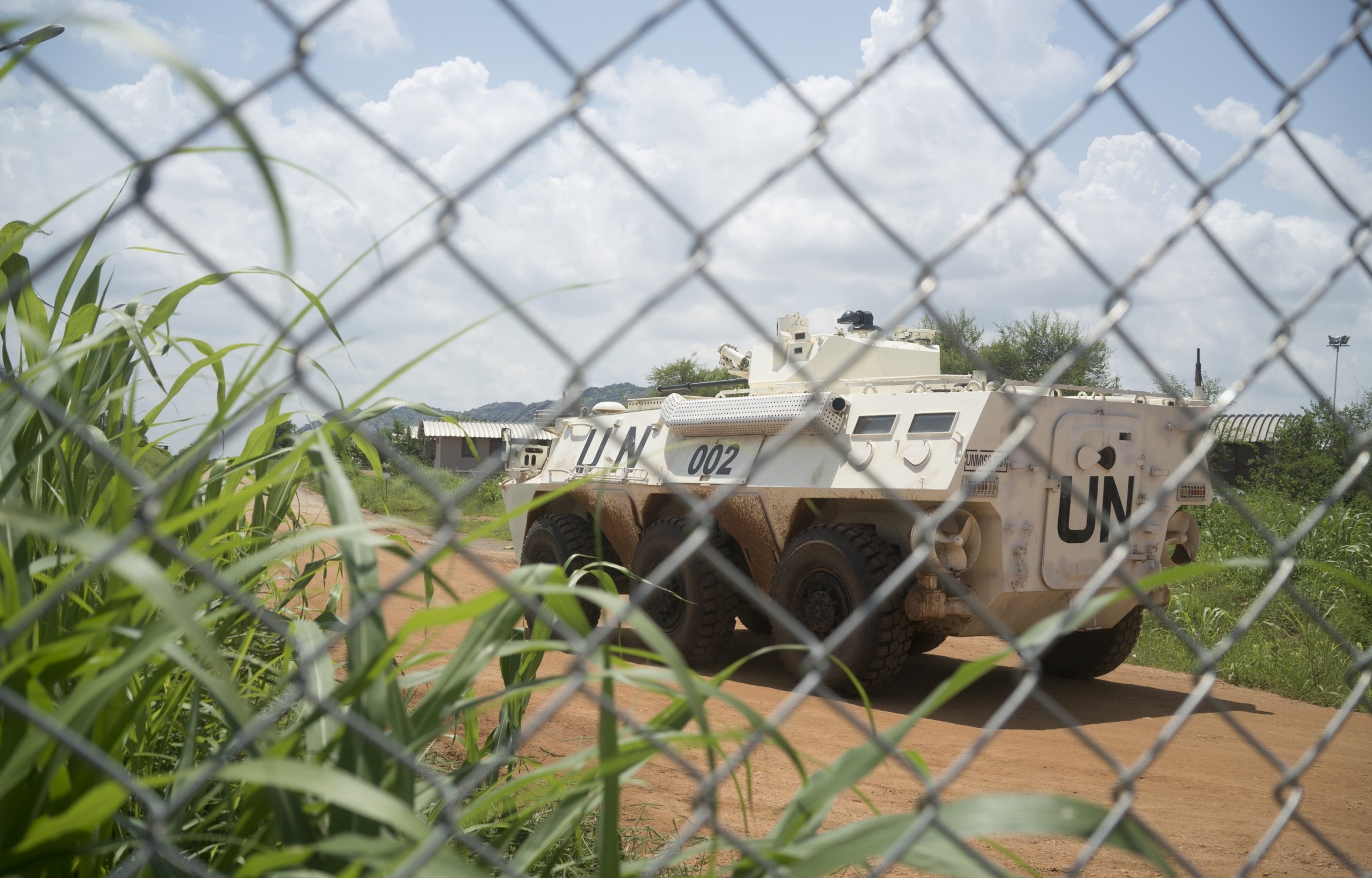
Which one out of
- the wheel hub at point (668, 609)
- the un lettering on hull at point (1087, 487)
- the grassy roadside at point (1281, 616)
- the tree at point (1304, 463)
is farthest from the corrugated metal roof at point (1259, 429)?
the wheel hub at point (668, 609)

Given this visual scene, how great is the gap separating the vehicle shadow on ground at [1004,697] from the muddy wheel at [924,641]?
8.4 inches

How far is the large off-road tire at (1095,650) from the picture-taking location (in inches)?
303

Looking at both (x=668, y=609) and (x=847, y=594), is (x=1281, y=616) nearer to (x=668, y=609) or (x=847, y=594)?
(x=847, y=594)

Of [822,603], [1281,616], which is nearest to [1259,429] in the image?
[1281,616]

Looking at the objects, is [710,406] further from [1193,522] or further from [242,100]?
[242,100]

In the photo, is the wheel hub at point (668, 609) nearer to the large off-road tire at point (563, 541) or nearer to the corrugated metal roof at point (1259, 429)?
the large off-road tire at point (563, 541)

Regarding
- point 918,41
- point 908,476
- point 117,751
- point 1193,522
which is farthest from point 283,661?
point 1193,522

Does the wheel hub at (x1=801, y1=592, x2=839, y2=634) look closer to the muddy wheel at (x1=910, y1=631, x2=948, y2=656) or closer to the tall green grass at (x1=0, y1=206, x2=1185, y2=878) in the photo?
the muddy wheel at (x1=910, y1=631, x2=948, y2=656)

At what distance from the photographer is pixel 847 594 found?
6.59m

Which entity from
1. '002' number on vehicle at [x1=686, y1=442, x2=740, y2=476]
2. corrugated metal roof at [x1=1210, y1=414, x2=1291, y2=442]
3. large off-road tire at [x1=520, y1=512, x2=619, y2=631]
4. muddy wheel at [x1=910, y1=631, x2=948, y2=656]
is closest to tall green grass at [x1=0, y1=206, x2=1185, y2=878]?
'002' number on vehicle at [x1=686, y1=442, x2=740, y2=476]

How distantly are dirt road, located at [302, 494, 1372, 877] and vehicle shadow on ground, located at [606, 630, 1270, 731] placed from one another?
0.02m

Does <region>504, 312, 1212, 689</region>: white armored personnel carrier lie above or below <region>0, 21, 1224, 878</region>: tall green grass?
above

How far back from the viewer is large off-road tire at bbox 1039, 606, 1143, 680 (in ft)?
25.3

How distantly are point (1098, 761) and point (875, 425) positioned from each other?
237 cm
